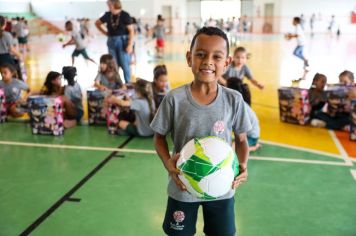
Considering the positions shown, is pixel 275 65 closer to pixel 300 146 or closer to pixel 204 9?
pixel 300 146

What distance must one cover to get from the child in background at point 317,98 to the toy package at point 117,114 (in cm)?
254

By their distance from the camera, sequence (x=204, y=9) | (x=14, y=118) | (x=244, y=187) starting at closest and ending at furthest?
(x=244, y=187), (x=14, y=118), (x=204, y=9)

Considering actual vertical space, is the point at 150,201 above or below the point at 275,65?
below

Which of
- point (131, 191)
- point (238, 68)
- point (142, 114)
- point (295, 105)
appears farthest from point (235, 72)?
point (131, 191)

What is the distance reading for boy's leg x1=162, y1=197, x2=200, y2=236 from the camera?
200 cm

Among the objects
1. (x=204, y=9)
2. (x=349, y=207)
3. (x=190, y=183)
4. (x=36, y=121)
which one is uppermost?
(x=204, y=9)

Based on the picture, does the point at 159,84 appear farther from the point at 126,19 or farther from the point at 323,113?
the point at 323,113

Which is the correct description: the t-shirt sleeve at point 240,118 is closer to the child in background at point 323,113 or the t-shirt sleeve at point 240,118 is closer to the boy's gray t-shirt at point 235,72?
the child in background at point 323,113

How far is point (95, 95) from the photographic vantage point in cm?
564

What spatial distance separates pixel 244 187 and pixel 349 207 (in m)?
0.91

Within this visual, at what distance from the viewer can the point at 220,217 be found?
202cm

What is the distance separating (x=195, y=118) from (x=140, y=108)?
125 inches

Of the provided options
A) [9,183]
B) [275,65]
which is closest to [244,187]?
[9,183]

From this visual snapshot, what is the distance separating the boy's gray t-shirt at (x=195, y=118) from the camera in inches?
74.6
